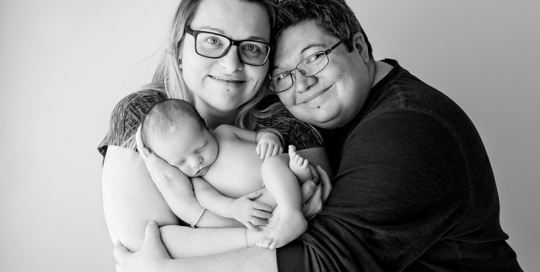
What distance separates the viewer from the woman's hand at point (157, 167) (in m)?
1.66

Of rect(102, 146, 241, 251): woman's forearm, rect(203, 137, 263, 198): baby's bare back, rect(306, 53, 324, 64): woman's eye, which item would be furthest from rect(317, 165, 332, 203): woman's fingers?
rect(306, 53, 324, 64): woman's eye

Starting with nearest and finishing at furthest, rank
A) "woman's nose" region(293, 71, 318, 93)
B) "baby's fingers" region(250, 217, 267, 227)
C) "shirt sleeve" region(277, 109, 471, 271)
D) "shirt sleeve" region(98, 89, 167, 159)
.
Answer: "shirt sleeve" region(277, 109, 471, 271) → "baby's fingers" region(250, 217, 267, 227) → "shirt sleeve" region(98, 89, 167, 159) → "woman's nose" region(293, 71, 318, 93)

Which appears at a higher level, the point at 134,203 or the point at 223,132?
the point at 223,132

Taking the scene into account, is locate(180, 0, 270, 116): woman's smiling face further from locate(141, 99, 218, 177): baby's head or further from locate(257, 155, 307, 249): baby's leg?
locate(257, 155, 307, 249): baby's leg

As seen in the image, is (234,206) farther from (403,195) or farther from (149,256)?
(403,195)

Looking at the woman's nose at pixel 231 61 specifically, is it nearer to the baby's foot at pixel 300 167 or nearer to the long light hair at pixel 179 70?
the long light hair at pixel 179 70

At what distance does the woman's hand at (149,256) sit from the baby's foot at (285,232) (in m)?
0.38

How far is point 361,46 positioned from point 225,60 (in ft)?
1.96

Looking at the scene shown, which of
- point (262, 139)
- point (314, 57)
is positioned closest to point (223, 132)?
point (262, 139)

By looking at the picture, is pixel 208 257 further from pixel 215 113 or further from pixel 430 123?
pixel 430 123

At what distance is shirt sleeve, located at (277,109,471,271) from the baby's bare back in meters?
0.32

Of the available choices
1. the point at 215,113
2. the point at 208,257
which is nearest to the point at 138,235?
the point at 208,257

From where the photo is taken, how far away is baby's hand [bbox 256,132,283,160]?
172 centimetres

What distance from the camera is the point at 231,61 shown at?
179 cm
